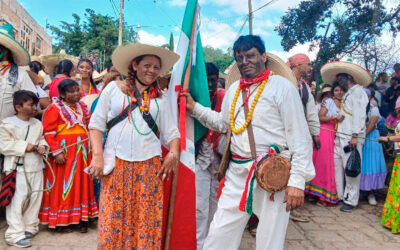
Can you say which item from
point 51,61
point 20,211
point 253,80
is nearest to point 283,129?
point 253,80

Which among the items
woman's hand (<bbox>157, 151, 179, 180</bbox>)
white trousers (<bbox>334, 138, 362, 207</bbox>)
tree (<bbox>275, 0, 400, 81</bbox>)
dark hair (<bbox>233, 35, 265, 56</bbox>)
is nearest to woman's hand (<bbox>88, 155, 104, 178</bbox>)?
woman's hand (<bbox>157, 151, 179, 180</bbox>)

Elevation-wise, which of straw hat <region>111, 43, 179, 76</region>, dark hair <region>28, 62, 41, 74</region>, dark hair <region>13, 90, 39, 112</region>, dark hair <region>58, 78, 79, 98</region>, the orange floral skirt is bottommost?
the orange floral skirt

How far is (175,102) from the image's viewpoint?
3139 mm

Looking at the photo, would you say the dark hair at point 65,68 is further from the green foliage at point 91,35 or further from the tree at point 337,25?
the green foliage at point 91,35

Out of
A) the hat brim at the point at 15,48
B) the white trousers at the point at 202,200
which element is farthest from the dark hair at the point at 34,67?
the white trousers at the point at 202,200

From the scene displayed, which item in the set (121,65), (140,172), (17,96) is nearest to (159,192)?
(140,172)

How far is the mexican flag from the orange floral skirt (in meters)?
0.47

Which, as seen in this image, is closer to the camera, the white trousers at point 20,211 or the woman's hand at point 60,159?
the white trousers at point 20,211

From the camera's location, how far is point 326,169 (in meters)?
5.86

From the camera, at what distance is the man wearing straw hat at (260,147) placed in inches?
97.7

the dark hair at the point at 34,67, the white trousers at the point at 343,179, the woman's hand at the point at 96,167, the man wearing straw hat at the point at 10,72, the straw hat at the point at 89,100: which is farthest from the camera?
the dark hair at the point at 34,67

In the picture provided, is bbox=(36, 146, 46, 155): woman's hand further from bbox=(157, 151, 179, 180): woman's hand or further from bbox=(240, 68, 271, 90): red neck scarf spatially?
bbox=(240, 68, 271, 90): red neck scarf

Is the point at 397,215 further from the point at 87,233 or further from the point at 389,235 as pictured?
the point at 87,233

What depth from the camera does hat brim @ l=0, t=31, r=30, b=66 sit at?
378 centimetres
